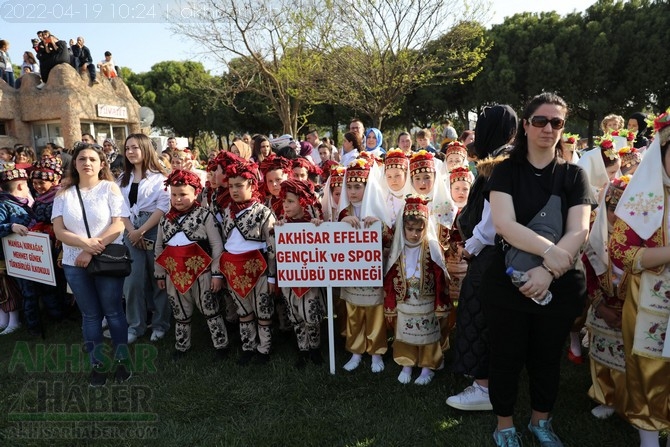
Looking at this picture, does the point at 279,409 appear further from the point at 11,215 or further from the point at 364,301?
the point at 11,215

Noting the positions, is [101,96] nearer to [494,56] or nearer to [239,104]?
[239,104]

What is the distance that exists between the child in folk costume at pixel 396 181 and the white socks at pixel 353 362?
4.50 ft

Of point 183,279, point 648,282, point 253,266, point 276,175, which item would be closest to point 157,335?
point 183,279

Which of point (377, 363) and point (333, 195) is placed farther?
point (333, 195)

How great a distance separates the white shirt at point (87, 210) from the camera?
3701 mm

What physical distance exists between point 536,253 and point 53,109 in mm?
19338

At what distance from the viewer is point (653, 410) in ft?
8.39

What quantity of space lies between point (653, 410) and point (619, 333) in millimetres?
508

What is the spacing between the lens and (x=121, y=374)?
4.07m

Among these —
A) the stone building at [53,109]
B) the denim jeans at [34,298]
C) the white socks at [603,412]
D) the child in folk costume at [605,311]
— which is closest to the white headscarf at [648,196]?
the child in folk costume at [605,311]

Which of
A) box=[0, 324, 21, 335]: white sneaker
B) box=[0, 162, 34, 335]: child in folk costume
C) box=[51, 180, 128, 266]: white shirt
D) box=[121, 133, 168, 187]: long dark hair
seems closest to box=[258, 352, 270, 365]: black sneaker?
box=[51, 180, 128, 266]: white shirt

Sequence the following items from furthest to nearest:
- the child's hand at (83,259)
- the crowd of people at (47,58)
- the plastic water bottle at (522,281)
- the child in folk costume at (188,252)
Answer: the crowd of people at (47,58)
the child in folk costume at (188,252)
the child's hand at (83,259)
the plastic water bottle at (522,281)

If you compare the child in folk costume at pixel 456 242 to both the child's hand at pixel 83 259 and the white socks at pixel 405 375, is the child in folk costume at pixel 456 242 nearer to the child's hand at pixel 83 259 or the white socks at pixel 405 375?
the white socks at pixel 405 375

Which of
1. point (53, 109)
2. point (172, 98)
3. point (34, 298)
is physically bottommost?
point (34, 298)
